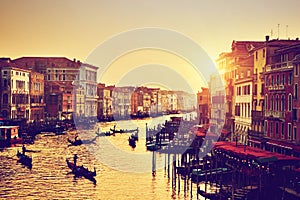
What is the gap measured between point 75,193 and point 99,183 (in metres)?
2.58

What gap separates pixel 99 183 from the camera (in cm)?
2547

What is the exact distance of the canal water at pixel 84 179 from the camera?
23.0m

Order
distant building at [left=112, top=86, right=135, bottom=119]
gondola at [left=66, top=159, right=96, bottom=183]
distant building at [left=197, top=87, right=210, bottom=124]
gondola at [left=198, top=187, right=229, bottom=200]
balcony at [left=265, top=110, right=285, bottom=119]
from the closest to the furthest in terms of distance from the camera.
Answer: gondola at [left=198, top=187, right=229, bottom=200], gondola at [left=66, top=159, right=96, bottom=183], balcony at [left=265, top=110, right=285, bottom=119], distant building at [left=197, top=87, right=210, bottom=124], distant building at [left=112, top=86, right=135, bottom=119]

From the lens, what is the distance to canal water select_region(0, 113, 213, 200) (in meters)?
23.0

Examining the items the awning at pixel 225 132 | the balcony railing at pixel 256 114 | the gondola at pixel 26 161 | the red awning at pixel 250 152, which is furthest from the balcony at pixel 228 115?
the gondola at pixel 26 161

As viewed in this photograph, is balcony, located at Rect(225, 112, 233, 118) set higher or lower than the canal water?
higher

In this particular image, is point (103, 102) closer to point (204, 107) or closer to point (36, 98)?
point (36, 98)

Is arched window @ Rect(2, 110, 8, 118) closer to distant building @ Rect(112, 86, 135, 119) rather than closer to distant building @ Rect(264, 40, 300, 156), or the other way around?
Result: distant building @ Rect(264, 40, 300, 156)

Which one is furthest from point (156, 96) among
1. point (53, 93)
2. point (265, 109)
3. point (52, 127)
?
point (265, 109)

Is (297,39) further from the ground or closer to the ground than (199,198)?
further from the ground

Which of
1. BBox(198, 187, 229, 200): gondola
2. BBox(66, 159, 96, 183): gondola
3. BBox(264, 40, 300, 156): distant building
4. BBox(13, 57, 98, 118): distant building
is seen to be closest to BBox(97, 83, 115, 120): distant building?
BBox(13, 57, 98, 118): distant building

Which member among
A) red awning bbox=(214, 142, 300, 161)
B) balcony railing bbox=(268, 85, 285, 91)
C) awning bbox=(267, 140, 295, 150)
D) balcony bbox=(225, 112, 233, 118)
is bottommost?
red awning bbox=(214, 142, 300, 161)

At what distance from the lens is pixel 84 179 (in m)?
26.4

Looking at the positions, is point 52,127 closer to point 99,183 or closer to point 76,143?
point 76,143
